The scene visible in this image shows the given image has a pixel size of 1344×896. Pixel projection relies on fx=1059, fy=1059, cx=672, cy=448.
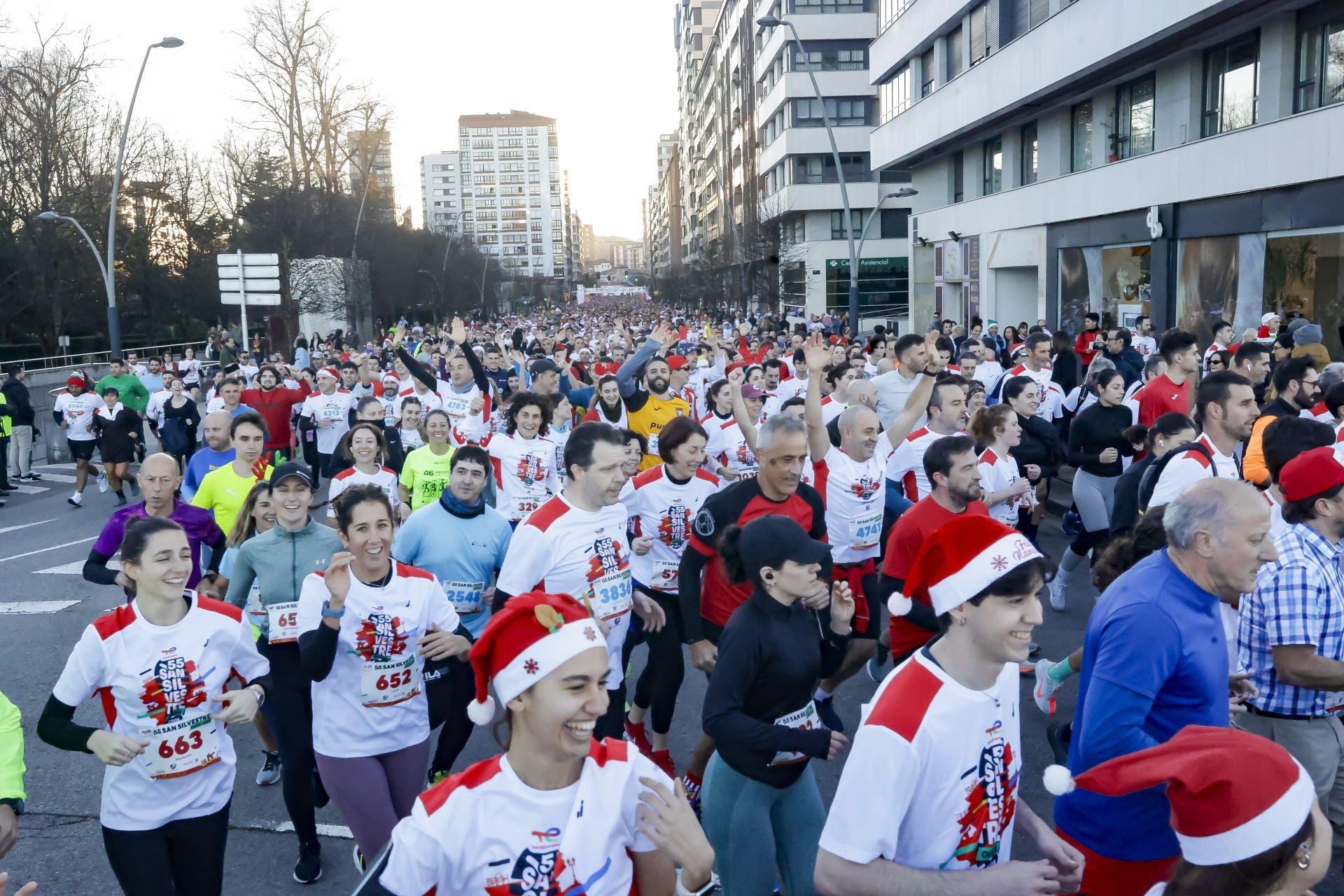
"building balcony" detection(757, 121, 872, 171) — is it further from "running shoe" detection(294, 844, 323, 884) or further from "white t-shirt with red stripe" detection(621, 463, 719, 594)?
"running shoe" detection(294, 844, 323, 884)

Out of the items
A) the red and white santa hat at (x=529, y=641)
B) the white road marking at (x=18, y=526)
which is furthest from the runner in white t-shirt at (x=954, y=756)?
the white road marking at (x=18, y=526)

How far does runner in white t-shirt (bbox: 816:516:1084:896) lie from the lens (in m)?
2.59

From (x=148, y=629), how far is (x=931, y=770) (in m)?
2.89

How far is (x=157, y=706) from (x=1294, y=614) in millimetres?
4127

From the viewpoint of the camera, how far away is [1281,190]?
61.3 ft

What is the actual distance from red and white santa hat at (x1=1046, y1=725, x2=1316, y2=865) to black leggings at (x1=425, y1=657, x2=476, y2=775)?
3482 millimetres

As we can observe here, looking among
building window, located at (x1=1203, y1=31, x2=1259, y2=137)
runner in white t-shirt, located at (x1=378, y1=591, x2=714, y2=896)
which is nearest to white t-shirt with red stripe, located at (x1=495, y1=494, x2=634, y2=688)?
runner in white t-shirt, located at (x1=378, y1=591, x2=714, y2=896)

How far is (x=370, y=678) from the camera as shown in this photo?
171 inches

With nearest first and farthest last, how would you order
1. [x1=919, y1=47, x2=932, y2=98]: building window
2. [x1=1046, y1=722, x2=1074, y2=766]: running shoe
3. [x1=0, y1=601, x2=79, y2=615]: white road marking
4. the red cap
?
the red cap < [x1=1046, y1=722, x2=1074, y2=766]: running shoe < [x1=0, y1=601, x2=79, y2=615]: white road marking < [x1=919, y1=47, x2=932, y2=98]: building window

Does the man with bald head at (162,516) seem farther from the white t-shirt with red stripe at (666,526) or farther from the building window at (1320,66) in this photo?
the building window at (1320,66)

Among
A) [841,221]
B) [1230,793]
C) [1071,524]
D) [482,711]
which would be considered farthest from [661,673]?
[841,221]

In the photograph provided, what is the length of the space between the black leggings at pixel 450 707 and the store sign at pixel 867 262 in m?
53.7

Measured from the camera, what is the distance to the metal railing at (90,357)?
33531 mm

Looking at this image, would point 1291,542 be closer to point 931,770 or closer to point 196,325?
point 931,770
